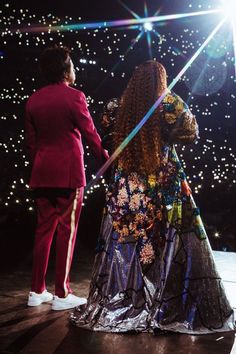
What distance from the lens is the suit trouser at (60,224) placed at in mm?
2949

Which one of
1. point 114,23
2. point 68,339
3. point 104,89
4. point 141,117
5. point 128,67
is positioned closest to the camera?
point 68,339

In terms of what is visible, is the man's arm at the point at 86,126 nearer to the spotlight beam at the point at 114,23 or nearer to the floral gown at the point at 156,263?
the floral gown at the point at 156,263

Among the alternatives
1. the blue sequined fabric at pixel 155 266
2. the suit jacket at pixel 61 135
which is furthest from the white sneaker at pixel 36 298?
the suit jacket at pixel 61 135

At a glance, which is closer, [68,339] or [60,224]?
[68,339]

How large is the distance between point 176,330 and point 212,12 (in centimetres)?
570

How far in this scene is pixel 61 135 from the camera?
9.56 ft

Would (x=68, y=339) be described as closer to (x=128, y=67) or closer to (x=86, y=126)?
(x=86, y=126)

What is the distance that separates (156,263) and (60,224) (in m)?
0.78

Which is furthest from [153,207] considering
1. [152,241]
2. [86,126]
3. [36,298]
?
[36,298]

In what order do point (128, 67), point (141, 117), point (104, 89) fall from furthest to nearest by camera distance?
point (128, 67)
point (104, 89)
point (141, 117)

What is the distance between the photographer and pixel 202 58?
7.13 metres

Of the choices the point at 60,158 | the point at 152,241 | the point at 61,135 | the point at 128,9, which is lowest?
the point at 152,241

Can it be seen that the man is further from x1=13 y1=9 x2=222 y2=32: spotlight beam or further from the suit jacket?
x1=13 y1=9 x2=222 y2=32: spotlight beam

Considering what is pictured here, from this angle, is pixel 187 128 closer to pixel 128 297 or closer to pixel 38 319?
pixel 128 297
